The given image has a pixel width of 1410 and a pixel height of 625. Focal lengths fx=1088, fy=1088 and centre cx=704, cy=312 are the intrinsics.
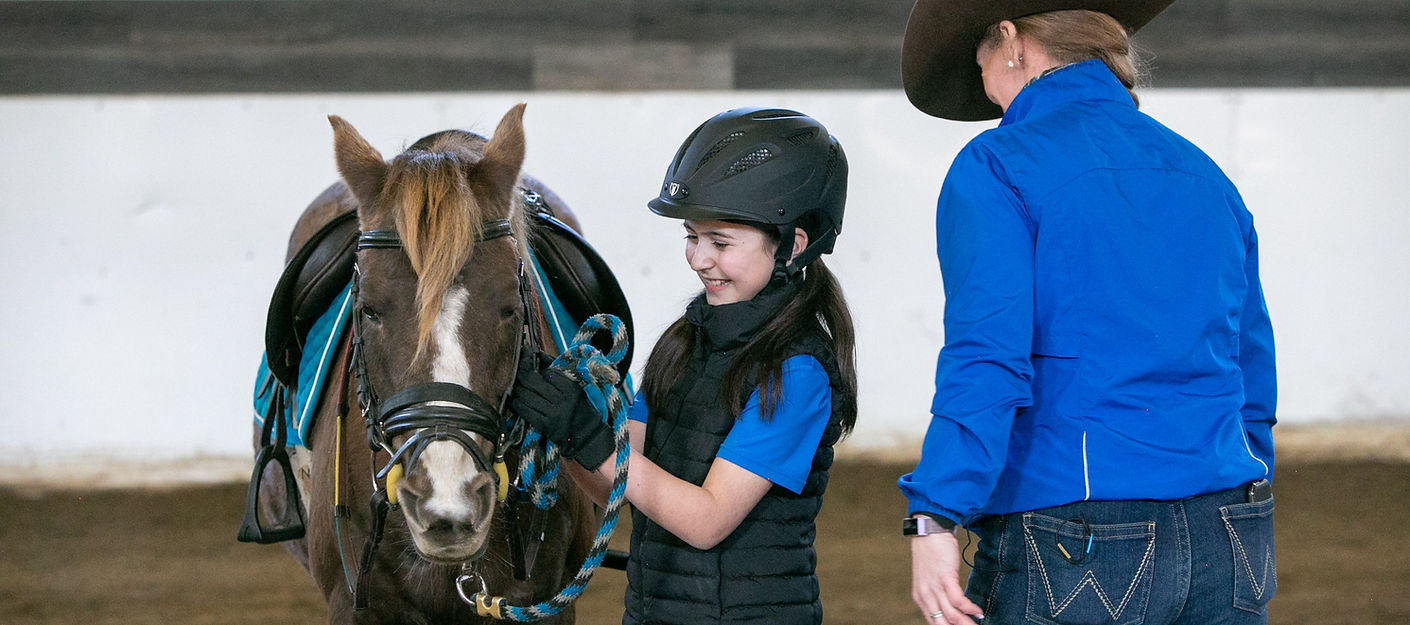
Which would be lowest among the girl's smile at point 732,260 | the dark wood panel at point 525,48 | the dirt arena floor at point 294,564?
the dirt arena floor at point 294,564

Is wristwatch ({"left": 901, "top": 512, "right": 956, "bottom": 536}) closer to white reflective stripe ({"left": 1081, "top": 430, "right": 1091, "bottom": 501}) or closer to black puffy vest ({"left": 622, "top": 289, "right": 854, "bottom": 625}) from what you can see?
white reflective stripe ({"left": 1081, "top": 430, "right": 1091, "bottom": 501})

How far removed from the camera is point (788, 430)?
1.44 meters

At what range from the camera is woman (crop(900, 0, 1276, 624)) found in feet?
3.98

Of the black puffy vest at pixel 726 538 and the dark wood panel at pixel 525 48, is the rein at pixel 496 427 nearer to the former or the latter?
the black puffy vest at pixel 726 538

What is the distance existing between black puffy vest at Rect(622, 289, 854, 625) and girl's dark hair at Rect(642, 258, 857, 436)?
0.05 ft

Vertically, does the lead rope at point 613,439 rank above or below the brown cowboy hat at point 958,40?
below

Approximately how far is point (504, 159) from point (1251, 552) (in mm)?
1160

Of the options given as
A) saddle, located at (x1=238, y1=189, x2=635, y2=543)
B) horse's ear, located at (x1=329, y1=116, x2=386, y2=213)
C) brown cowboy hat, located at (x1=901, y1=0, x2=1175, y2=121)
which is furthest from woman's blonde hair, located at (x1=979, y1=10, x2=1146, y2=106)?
saddle, located at (x1=238, y1=189, x2=635, y2=543)

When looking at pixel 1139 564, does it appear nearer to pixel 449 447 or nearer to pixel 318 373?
pixel 449 447

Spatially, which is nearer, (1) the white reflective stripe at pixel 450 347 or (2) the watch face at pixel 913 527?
(2) the watch face at pixel 913 527

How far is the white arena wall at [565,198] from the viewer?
527cm

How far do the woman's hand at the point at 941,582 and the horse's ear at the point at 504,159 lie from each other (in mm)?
855

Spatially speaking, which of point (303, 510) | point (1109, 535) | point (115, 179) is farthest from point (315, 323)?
point (115, 179)

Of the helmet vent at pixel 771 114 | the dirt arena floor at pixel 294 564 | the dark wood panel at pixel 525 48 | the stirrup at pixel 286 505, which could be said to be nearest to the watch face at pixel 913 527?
the helmet vent at pixel 771 114
